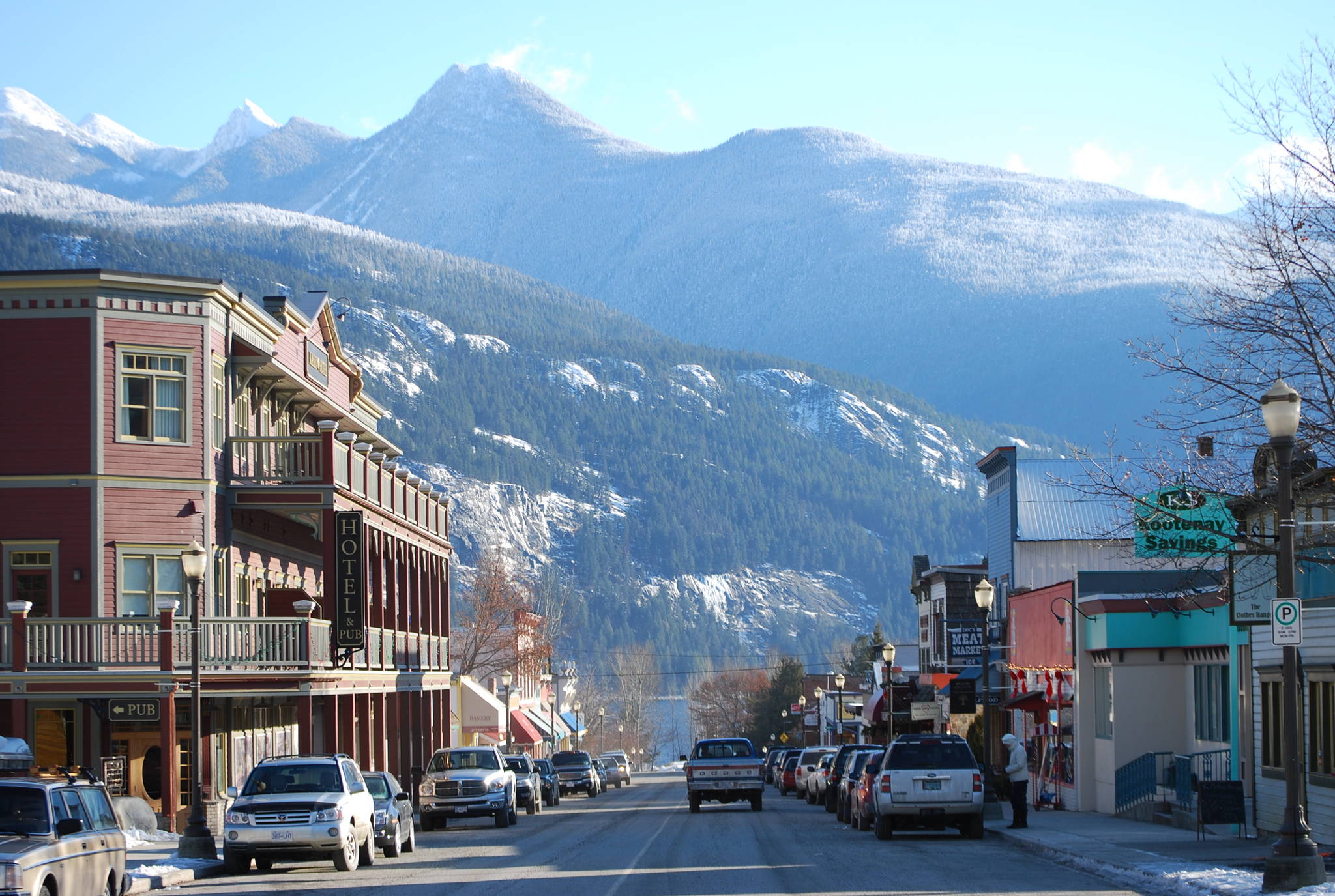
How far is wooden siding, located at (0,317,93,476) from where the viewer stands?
35.3 metres

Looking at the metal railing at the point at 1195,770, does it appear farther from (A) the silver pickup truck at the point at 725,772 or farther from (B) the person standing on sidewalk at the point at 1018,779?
(A) the silver pickup truck at the point at 725,772

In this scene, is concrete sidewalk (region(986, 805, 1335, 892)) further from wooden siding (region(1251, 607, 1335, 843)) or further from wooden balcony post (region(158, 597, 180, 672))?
wooden balcony post (region(158, 597, 180, 672))

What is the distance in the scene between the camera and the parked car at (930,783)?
29.7 metres

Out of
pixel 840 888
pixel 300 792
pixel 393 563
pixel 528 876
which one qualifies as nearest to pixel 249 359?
pixel 393 563

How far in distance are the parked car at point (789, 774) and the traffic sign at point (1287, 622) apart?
4367 centimetres

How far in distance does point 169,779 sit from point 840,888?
1792 cm

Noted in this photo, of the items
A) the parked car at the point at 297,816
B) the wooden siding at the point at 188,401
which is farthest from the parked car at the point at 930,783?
the wooden siding at the point at 188,401

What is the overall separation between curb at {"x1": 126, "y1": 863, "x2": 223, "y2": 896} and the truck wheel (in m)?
11.3

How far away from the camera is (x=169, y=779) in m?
34.0

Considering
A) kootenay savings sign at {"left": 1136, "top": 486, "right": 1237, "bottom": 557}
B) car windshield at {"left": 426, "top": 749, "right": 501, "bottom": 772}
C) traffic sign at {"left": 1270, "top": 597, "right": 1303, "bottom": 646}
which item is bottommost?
car windshield at {"left": 426, "top": 749, "right": 501, "bottom": 772}

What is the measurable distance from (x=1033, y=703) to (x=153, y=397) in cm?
2177

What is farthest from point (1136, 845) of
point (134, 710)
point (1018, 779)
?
point (134, 710)

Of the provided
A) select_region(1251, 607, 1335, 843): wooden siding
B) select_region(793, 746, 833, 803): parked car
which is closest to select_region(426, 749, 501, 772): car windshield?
select_region(793, 746, 833, 803): parked car

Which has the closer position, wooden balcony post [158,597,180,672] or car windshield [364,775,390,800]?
car windshield [364,775,390,800]
